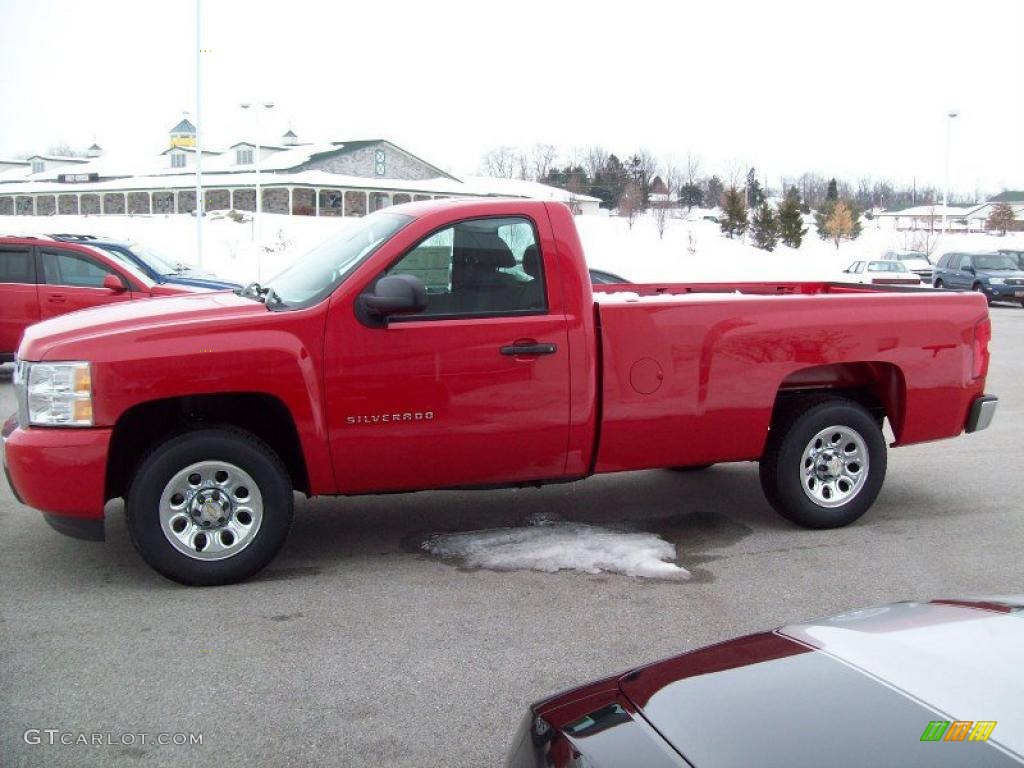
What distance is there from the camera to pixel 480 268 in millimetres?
5656

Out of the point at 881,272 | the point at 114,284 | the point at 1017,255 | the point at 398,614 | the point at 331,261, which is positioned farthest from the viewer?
the point at 881,272

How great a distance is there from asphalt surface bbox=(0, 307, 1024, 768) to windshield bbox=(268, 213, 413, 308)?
1.51 m

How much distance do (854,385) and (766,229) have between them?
52.9 meters

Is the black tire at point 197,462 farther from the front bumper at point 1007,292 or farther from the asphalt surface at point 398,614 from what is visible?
the front bumper at point 1007,292

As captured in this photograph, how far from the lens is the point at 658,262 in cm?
4403

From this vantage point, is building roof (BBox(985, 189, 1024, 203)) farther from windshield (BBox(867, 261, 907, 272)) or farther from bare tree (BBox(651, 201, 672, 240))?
windshield (BBox(867, 261, 907, 272))

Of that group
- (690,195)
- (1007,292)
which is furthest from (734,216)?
(1007,292)

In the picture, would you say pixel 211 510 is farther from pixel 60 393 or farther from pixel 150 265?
pixel 150 265

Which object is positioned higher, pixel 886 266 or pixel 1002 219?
pixel 1002 219

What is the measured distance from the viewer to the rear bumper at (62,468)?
5.06 meters

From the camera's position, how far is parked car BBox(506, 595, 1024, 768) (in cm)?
194

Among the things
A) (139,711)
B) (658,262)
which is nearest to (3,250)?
(139,711)

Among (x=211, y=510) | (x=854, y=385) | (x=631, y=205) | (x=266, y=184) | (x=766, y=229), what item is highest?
(x=266, y=184)

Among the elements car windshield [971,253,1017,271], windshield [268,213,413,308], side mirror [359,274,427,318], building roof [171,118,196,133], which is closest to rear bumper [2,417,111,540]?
windshield [268,213,413,308]
